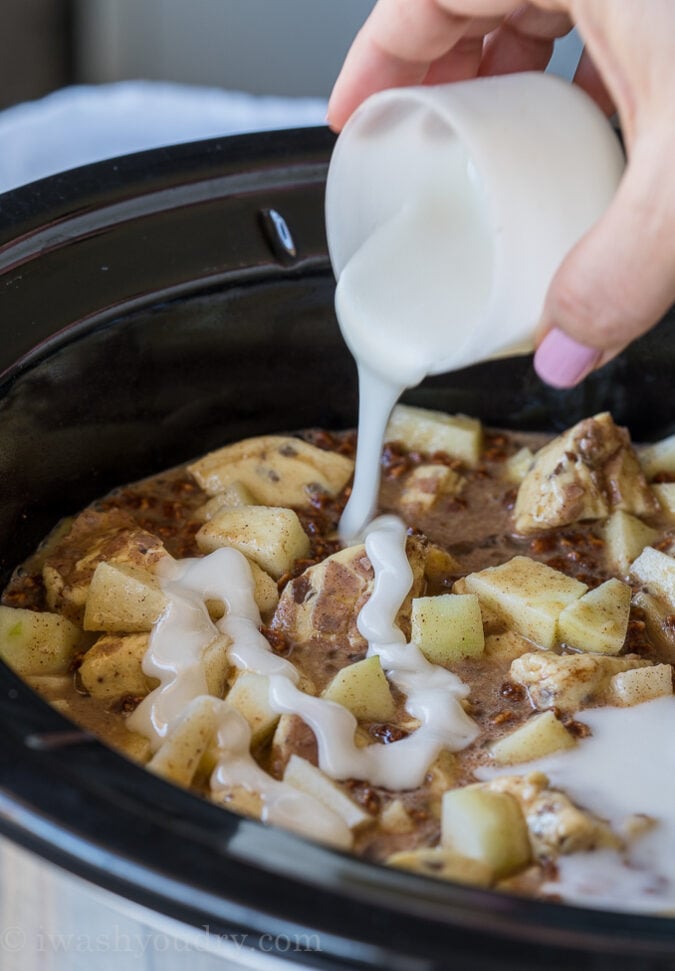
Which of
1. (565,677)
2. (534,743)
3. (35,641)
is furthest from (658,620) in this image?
(35,641)

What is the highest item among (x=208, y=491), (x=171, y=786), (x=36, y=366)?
(x=171, y=786)

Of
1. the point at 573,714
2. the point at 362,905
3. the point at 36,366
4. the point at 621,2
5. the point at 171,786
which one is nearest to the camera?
the point at 362,905

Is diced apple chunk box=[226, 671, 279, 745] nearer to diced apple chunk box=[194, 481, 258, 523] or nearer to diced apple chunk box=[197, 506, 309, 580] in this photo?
diced apple chunk box=[197, 506, 309, 580]

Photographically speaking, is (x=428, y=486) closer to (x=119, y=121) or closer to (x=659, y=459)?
(x=659, y=459)

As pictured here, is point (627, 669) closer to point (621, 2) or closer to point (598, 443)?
point (598, 443)

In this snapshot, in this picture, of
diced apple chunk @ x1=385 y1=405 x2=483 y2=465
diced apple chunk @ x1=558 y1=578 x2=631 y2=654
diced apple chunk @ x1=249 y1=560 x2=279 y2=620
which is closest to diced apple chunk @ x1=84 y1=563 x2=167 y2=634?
diced apple chunk @ x1=249 y1=560 x2=279 y2=620

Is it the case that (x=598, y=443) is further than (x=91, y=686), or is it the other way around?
(x=598, y=443)

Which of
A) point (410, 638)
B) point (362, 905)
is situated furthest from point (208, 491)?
point (362, 905)
